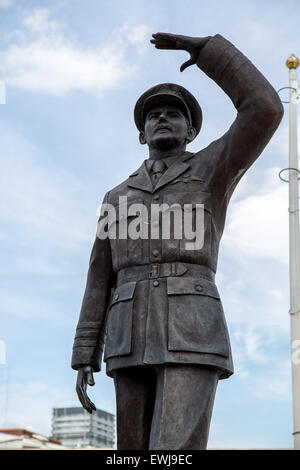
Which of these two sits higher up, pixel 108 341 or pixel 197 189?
pixel 197 189

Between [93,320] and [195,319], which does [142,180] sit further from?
[195,319]

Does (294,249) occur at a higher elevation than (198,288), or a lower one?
higher

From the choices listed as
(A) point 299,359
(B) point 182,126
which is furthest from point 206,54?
(A) point 299,359

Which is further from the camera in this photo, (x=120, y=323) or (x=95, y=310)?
(x=95, y=310)

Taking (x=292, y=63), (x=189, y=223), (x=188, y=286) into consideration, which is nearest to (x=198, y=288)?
(x=188, y=286)

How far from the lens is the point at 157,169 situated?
18.6 ft

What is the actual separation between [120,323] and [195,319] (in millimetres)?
568

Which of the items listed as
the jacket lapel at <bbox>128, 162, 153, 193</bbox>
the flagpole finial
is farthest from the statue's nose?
the flagpole finial

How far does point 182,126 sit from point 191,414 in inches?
89.7

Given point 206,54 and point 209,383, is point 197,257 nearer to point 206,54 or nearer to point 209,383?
point 209,383

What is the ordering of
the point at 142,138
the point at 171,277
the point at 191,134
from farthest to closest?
1. the point at 142,138
2. the point at 191,134
3. the point at 171,277

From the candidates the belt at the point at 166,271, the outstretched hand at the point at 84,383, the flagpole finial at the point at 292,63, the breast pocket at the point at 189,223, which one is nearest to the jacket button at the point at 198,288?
the belt at the point at 166,271
